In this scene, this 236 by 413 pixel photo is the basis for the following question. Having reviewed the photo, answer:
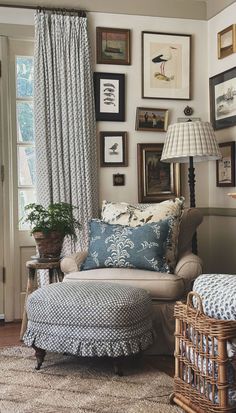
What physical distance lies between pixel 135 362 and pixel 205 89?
2.37 meters

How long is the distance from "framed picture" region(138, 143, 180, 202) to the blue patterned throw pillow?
0.90 m

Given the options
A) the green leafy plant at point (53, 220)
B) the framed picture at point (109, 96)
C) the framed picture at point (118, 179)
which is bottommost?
the green leafy plant at point (53, 220)

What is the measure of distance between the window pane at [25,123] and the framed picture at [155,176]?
854 millimetres

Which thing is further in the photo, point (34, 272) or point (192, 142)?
point (192, 142)

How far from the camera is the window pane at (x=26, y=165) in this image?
3963 mm

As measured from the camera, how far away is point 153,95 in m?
4.14

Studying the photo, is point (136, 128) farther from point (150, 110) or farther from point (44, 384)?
point (44, 384)

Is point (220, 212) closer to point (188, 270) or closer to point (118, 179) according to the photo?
point (118, 179)

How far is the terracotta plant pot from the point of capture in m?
3.36

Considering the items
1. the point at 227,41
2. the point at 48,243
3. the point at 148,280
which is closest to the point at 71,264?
the point at 48,243

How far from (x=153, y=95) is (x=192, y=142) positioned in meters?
0.79

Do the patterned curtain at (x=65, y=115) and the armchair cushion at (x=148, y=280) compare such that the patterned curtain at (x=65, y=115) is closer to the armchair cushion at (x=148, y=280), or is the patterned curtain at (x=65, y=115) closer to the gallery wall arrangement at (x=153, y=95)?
the gallery wall arrangement at (x=153, y=95)

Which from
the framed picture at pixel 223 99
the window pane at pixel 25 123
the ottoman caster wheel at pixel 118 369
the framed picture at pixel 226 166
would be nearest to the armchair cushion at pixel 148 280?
the ottoman caster wheel at pixel 118 369

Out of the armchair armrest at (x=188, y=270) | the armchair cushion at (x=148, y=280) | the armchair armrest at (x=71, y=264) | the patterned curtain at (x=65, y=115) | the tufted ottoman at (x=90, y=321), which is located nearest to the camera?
the tufted ottoman at (x=90, y=321)
